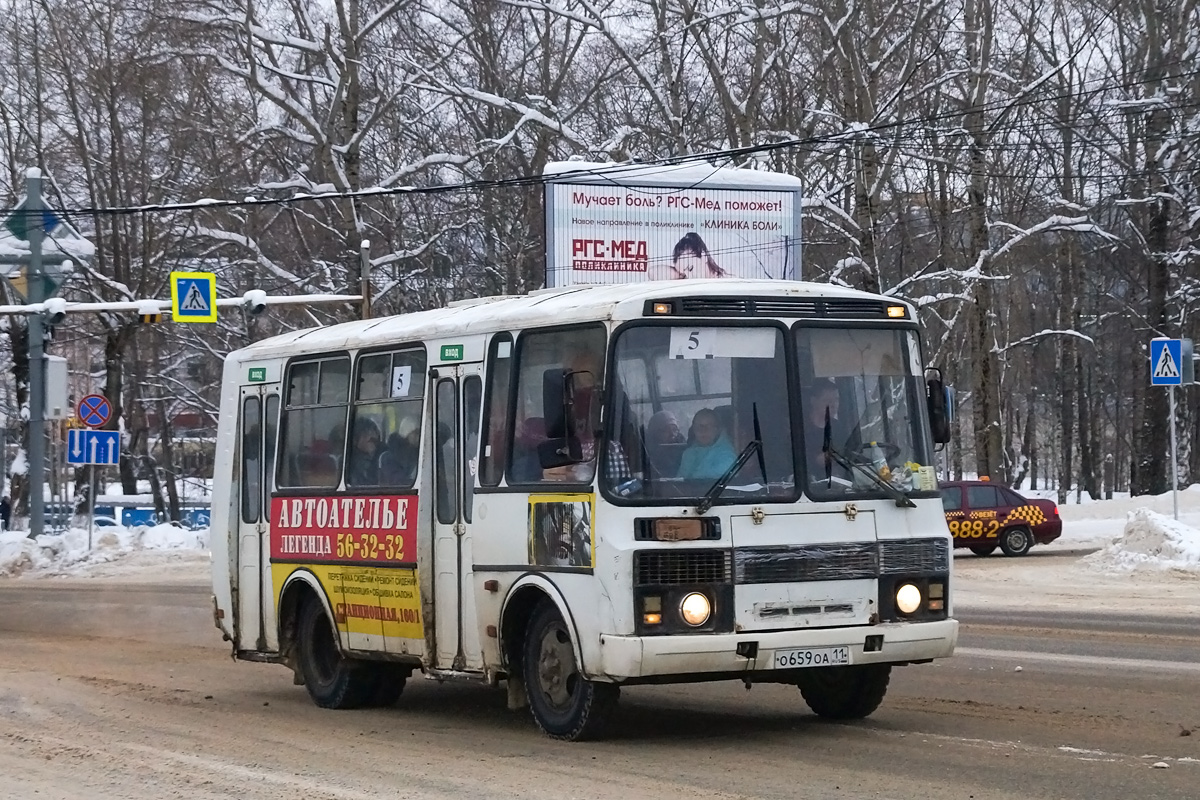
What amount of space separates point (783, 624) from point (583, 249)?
24197 mm

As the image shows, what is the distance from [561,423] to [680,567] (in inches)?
41.3

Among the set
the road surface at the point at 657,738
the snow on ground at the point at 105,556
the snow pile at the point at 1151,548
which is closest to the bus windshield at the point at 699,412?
the road surface at the point at 657,738

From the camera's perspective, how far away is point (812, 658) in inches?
376

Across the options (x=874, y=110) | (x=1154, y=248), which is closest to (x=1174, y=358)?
(x=874, y=110)

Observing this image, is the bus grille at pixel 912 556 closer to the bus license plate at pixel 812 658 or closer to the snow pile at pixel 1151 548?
the bus license plate at pixel 812 658

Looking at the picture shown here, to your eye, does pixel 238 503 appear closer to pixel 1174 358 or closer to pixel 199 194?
pixel 1174 358

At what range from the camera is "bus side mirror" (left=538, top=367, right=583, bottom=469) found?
963 centimetres

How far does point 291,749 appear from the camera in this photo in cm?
1010

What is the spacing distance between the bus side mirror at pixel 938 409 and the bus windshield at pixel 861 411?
0.19 ft

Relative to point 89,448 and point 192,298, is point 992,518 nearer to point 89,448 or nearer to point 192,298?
point 192,298

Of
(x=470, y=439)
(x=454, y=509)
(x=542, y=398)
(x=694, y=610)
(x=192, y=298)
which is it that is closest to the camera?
(x=694, y=610)

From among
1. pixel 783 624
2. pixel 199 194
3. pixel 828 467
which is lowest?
pixel 783 624

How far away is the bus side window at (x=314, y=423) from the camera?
41.1 ft

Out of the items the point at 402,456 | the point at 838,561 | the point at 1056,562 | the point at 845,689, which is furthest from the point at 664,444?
the point at 1056,562
